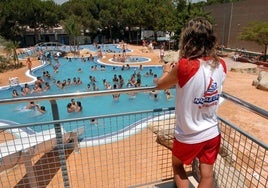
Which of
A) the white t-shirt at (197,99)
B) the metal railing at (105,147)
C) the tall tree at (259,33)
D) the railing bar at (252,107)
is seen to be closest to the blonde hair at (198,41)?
the white t-shirt at (197,99)

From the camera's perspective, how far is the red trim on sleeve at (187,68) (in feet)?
6.20

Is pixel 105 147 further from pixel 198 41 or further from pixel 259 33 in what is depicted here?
pixel 259 33

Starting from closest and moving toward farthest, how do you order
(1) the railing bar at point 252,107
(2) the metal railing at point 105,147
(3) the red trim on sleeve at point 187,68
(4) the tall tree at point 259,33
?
(3) the red trim on sleeve at point 187,68 < (1) the railing bar at point 252,107 < (2) the metal railing at point 105,147 < (4) the tall tree at point 259,33

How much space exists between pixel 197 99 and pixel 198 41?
1.50 feet

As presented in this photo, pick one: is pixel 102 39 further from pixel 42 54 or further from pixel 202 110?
pixel 202 110

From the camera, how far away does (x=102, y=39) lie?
50094mm

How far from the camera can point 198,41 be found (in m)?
1.97

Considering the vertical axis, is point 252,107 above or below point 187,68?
Result: below

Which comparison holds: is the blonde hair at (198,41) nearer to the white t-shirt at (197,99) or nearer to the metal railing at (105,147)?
the white t-shirt at (197,99)

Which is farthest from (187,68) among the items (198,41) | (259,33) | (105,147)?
(259,33)

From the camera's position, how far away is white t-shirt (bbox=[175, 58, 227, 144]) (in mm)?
1918

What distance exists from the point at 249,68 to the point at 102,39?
3524cm

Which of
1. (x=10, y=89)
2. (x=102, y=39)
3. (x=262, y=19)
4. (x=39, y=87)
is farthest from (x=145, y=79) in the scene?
(x=102, y=39)

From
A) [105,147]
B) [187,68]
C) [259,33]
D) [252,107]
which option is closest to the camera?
[187,68]
